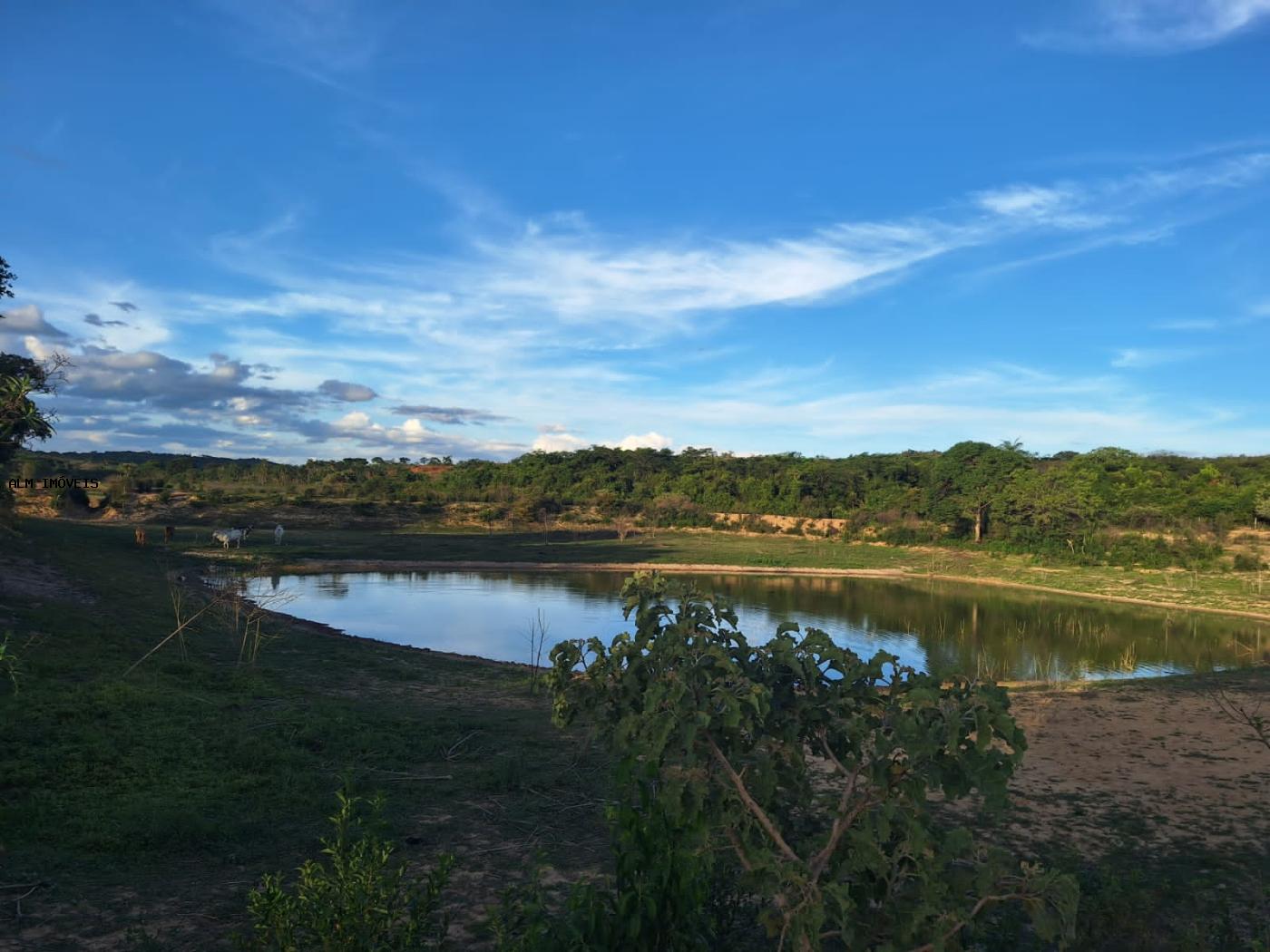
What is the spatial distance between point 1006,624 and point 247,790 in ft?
82.8

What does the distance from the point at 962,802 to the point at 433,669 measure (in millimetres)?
9785

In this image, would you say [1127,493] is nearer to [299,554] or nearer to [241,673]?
[299,554]

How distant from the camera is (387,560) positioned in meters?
38.4

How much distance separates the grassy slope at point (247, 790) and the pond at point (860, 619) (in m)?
6.34

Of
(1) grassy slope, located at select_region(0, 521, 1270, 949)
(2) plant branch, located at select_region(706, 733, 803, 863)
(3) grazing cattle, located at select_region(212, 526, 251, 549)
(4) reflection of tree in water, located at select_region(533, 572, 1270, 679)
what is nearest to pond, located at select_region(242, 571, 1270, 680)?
(4) reflection of tree in water, located at select_region(533, 572, 1270, 679)

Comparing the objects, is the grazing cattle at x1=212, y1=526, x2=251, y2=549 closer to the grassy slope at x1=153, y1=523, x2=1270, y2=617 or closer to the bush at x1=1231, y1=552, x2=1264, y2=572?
the grassy slope at x1=153, y1=523, x2=1270, y2=617

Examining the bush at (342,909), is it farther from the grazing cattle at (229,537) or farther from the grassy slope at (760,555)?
the grazing cattle at (229,537)

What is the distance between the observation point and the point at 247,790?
23.8 ft

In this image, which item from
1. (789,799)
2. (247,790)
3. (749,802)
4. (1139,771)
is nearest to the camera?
(749,802)

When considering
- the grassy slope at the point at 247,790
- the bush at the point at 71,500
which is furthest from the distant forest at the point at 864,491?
the grassy slope at the point at 247,790

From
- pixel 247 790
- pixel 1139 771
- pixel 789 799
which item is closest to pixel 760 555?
pixel 1139 771

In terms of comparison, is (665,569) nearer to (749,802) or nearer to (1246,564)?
(1246,564)

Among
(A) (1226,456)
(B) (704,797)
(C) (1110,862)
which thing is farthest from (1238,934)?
(A) (1226,456)

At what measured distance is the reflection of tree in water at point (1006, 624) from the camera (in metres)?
20.7
